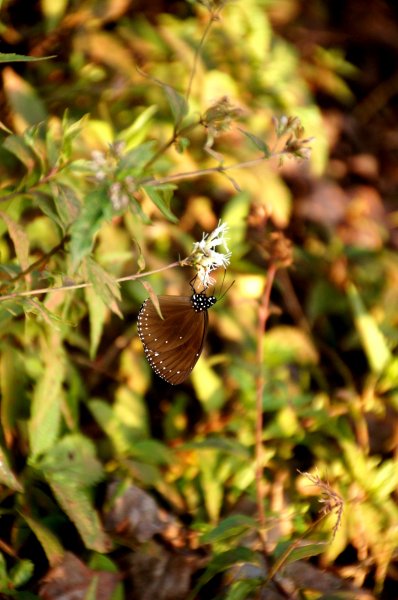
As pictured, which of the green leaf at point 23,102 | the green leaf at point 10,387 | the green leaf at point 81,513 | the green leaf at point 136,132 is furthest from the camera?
the green leaf at point 23,102

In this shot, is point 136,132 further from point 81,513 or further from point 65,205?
point 81,513

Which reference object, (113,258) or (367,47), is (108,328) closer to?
(113,258)

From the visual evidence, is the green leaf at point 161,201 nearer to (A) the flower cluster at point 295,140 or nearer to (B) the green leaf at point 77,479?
(A) the flower cluster at point 295,140

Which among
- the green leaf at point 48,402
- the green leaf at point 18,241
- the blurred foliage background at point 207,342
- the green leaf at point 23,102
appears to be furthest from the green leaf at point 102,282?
the green leaf at point 23,102

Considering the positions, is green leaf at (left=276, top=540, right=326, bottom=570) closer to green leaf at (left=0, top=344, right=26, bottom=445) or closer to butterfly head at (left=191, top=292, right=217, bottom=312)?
butterfly head at (left=191, top=292, right=217, bottom=312)

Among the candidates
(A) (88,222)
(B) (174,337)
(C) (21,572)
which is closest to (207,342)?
(B) (174,337)

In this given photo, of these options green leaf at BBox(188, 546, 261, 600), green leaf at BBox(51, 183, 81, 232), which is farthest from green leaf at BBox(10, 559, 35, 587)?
green leaf at BBox(51, 183, 81, 232)
